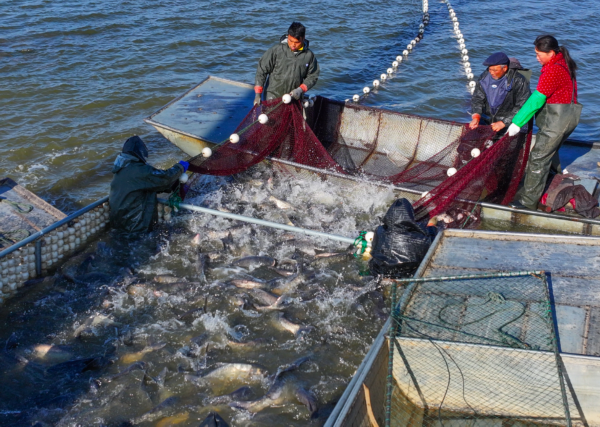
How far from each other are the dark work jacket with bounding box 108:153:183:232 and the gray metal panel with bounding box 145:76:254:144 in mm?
1796

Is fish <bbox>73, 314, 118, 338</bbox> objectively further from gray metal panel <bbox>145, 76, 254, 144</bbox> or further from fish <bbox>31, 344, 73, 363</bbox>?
gray metal panel <bbox>145, 76, 254, 144</bbox>

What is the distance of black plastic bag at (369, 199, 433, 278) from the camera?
5.98 meters

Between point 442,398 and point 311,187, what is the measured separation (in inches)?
165

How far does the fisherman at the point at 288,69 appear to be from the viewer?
8328 mm

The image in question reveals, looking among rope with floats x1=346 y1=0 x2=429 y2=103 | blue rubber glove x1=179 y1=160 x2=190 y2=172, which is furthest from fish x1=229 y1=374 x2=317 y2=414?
rope with floats x1=346 y1=0 x2=429 y2=103

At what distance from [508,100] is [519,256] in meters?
3.20

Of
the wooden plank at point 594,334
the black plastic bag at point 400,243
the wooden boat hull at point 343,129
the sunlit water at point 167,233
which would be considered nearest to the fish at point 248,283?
the sunlit water at point 167,233

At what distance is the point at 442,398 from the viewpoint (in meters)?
4.58

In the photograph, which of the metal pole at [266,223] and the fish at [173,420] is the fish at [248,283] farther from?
the fish at [173,420]

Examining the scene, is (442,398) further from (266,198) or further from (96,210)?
(96,210)

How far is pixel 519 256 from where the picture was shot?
5500 mm

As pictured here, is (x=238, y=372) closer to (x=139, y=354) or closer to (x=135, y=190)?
(x=139, y=354)

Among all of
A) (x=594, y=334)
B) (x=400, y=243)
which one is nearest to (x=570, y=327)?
(x=594, y=334)

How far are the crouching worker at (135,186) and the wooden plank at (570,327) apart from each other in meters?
4.94
